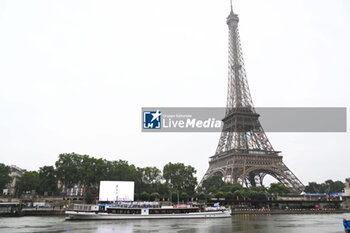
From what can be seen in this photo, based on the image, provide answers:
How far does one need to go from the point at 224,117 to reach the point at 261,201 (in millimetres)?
41786

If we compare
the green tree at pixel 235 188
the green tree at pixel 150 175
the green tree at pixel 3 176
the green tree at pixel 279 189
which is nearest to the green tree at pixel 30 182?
the green tree at pixel 3 176

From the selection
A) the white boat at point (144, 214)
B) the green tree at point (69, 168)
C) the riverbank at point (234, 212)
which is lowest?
the riverbank at point (234, 212)

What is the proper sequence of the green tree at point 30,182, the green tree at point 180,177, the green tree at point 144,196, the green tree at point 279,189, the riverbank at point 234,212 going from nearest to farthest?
the riverbank at point 234,212
the green tree at point 144,196
the green tree at point 180,177
the green tree at point 279,189
the green tree at point 30,182

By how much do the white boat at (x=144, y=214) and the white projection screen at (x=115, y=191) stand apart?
6.28m

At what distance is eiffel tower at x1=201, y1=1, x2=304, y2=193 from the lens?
9831 cm

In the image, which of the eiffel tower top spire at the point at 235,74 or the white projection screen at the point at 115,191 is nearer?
the white projection screen at the point at 115,191

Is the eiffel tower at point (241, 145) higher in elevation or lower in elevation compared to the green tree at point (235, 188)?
higher

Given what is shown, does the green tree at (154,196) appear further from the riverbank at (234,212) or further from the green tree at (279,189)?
the green tree at (279,189)

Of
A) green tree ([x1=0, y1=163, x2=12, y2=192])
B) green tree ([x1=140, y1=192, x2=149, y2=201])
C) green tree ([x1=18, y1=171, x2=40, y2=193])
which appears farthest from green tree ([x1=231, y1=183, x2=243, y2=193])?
green tree ([x1=0, y1=163, x2=12, y2=192])

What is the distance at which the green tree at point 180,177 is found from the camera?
304 feet

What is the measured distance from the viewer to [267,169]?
9944 centimetres

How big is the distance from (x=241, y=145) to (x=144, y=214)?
53.4 m

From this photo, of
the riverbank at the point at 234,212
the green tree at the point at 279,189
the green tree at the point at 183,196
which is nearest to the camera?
the riverbank at the point at 234,212

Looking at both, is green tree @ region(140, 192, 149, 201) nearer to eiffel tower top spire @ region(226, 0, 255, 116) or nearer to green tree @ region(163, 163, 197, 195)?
A: green tree @ region(163, 163, 197, 195)
